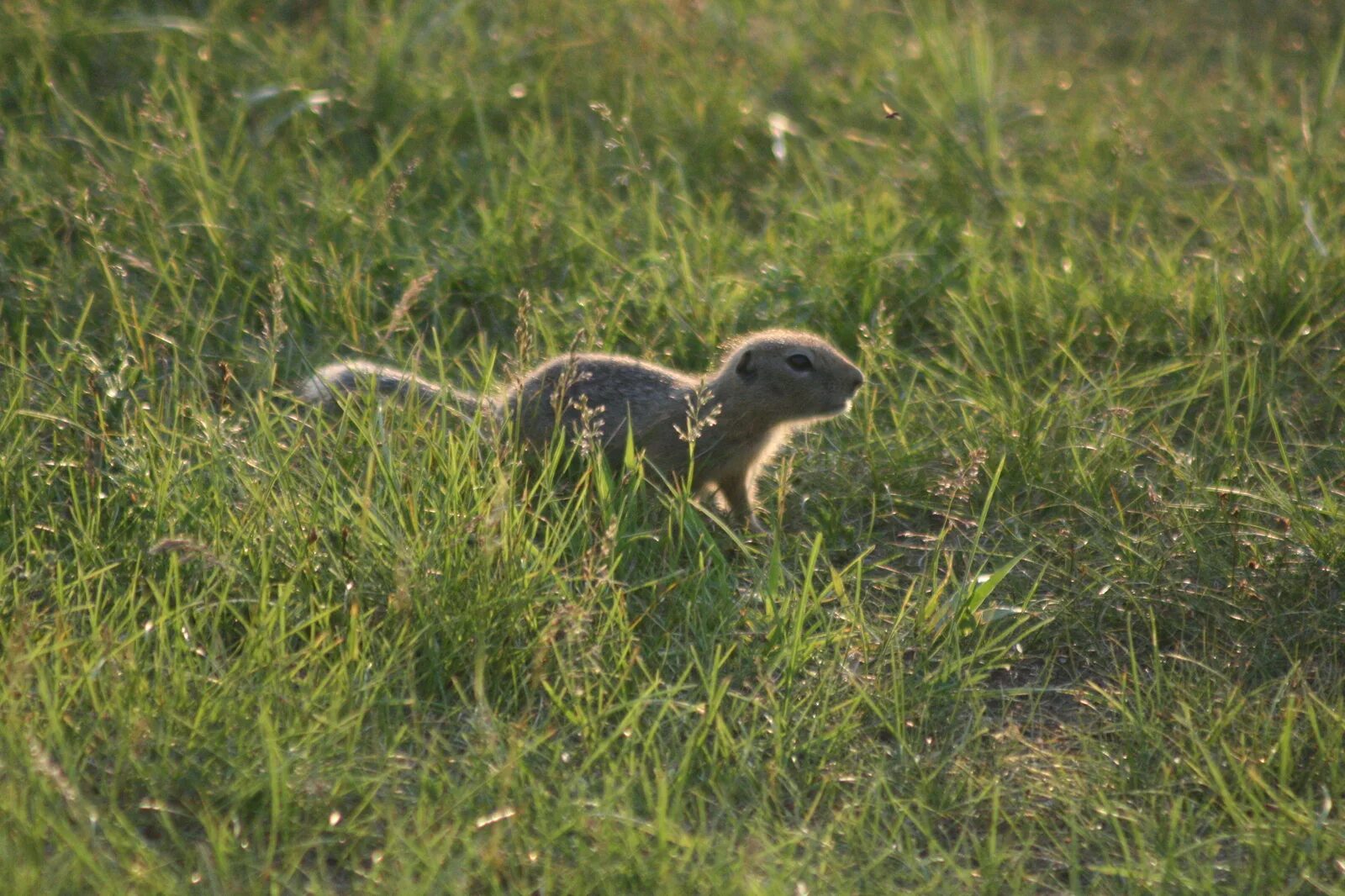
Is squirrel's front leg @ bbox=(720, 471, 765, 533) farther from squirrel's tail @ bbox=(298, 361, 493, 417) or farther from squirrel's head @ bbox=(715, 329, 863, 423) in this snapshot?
squirrel's tail @ bbox=(298, 361, 493, 417)

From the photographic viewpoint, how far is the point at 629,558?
12.6 ft

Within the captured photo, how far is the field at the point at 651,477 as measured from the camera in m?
2.94

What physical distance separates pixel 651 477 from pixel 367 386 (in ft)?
3.01

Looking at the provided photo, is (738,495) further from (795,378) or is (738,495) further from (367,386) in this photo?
(367,386)

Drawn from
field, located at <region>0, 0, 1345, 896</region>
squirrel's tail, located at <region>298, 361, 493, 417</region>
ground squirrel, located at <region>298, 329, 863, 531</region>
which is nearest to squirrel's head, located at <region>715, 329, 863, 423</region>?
ground squirrel, located at <region>298, 329, 863, 531</region>

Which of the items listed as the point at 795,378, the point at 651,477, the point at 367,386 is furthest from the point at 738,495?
the point at 367,386

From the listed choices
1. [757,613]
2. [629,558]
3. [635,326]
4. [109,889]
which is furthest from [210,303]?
[109,889]

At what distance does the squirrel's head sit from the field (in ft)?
0.61

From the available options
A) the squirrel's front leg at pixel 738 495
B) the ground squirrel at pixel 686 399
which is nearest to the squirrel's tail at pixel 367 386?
the ground squirrel at pixel 686 399

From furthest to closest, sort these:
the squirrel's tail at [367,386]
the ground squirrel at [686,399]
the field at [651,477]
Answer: the ground squirrel at [686,399] → the squirrel's tail at [367,386] → the field at [651,477]

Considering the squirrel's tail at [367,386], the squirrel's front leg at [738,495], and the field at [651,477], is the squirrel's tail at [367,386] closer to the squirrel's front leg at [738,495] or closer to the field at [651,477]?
the field at [651,477]

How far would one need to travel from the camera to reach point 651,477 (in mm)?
4445

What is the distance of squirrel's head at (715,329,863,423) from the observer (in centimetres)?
444

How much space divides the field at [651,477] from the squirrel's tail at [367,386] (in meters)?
0.10
